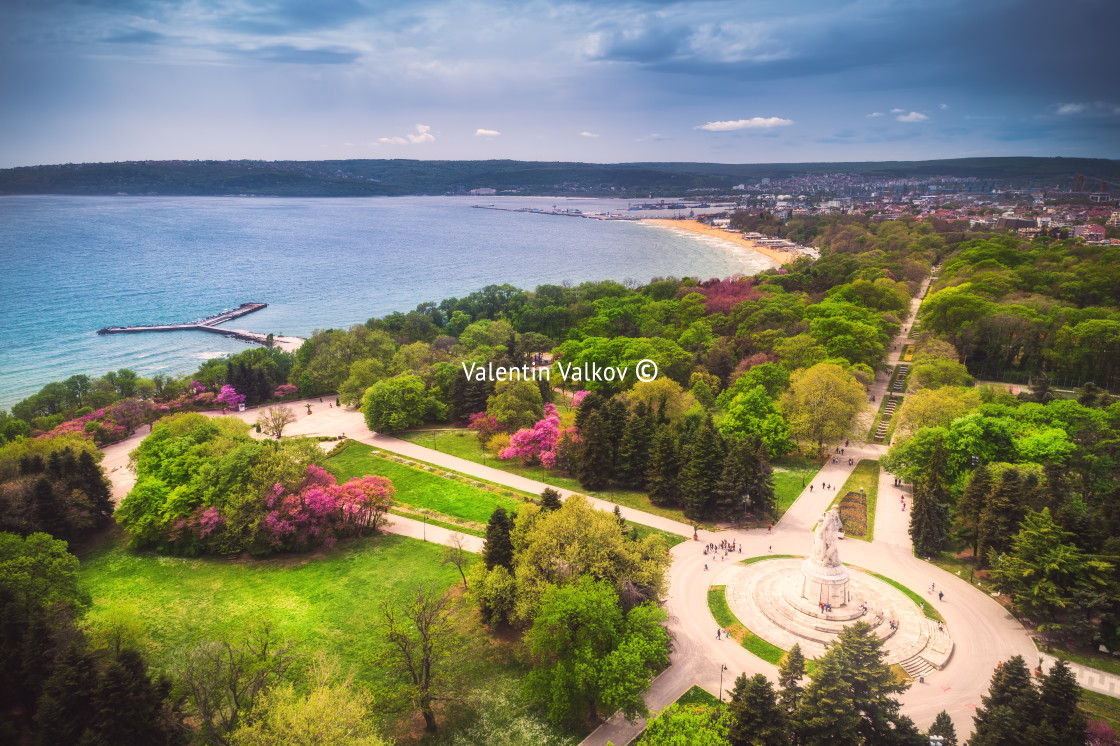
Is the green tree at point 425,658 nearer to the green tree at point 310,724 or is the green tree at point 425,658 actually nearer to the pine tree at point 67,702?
the green tree at point 310,724

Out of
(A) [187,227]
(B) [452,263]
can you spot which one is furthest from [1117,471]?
(A) [187,227]

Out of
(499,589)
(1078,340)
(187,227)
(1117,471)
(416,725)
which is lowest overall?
(416,725)

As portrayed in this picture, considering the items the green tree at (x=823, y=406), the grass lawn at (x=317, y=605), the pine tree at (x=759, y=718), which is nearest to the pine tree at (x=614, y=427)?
the green tree at (x=823, y=406)

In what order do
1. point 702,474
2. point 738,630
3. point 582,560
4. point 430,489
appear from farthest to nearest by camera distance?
point 430,489
point 702,474
point 738,630
point 582,560

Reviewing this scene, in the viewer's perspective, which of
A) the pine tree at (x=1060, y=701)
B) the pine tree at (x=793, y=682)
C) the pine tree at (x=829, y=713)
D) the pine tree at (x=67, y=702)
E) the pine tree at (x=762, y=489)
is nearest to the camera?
the pine tree at (x=1060, y=701)

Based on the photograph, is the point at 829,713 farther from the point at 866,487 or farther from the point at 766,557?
the point at 866,487

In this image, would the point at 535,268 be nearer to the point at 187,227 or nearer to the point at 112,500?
the point at 112,500

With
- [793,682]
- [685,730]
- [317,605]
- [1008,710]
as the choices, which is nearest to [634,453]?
[317,605]
